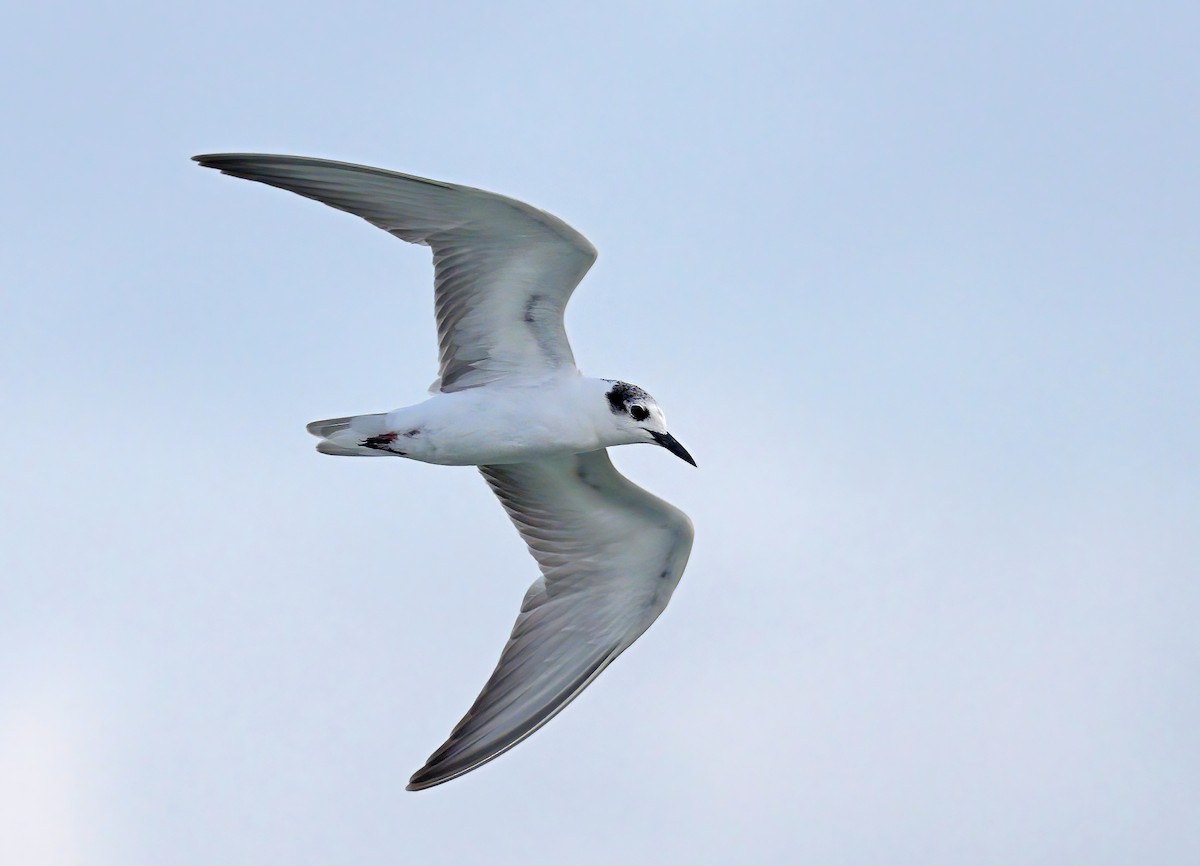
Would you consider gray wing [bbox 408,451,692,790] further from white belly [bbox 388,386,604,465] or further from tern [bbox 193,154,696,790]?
white belly [bbox 388,386,604,465]

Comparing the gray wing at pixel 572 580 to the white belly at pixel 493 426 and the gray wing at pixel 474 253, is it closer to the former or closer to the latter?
the white belly at pixel 493 426

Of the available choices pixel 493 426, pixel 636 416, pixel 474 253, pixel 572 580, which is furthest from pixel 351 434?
pixel 572 580

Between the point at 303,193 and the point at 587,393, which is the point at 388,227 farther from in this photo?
the point at 587,393

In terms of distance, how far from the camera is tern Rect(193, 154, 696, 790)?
47.1ft

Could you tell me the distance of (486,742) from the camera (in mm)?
15820

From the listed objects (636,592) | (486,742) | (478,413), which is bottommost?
(486,742)

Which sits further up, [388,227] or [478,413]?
[388,227]

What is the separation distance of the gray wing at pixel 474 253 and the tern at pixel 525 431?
1 cm

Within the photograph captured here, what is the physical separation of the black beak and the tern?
1 centimetres

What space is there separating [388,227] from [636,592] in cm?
423

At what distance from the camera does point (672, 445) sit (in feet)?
48.5

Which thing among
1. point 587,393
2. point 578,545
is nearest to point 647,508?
point 578,545

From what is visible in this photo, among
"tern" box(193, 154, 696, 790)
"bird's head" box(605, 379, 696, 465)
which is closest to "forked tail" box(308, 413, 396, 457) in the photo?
"tern" box(193, 154, 696, 790)

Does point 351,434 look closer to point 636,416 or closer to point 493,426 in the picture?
point 493,426
